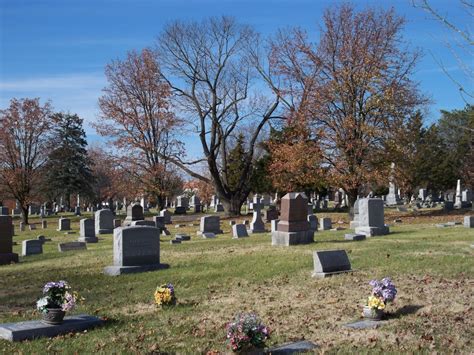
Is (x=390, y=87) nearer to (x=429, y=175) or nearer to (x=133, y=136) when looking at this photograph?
(x=133, y=136)

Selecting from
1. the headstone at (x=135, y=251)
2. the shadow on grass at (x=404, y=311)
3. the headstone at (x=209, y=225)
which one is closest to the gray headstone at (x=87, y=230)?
the headstone at (x=209, y=225)

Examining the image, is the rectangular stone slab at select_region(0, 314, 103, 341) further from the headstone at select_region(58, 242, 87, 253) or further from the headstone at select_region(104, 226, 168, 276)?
the headstone at select_region(58, 242, 87, 253)

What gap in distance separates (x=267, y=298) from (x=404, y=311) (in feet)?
8.39

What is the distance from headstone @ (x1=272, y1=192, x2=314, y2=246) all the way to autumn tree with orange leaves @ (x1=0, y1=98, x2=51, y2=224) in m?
33.2

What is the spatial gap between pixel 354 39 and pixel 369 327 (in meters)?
29.4

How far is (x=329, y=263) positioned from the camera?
1179cm

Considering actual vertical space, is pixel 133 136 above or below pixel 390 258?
above

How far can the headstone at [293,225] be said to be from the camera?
715 inches

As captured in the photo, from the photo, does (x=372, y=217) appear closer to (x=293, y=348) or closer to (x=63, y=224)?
(x=293, y=348)

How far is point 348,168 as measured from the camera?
3325cm

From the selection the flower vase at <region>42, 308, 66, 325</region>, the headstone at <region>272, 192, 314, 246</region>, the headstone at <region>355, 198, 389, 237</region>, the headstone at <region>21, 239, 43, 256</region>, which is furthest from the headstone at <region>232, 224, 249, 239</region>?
the flower vase at <region>42, 308, 66, 325</region>

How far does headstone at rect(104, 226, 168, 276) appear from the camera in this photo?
45.5ft

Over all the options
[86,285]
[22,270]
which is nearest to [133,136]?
[22,270]

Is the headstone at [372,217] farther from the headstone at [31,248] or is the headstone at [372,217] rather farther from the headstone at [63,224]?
the headstone at [63,224]
